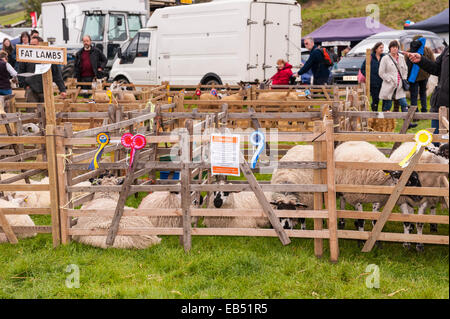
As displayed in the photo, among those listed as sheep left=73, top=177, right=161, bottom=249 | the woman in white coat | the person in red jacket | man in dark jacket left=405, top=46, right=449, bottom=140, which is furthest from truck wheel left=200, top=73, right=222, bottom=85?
sheep left=73, top=177, right=161, bottom=249

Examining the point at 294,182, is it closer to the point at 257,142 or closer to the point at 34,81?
the point at 257,142

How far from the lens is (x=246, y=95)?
13336 mm

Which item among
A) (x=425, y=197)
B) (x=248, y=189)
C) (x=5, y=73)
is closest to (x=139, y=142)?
(x=248, y=189)

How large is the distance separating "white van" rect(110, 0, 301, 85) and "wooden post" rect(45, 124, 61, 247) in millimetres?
12309

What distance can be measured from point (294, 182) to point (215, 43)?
40.0 ft

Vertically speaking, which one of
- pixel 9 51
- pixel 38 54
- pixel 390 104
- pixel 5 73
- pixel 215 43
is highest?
pixel 215 43

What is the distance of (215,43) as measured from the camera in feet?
59.0

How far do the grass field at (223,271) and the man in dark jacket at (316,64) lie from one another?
7.74 m

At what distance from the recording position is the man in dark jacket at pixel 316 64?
13.0m

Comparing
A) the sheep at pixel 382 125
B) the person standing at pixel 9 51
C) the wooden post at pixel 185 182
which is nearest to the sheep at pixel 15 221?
the wooden post at pixel 185 182

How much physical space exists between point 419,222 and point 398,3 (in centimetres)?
4130

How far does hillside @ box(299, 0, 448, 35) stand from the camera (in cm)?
3950

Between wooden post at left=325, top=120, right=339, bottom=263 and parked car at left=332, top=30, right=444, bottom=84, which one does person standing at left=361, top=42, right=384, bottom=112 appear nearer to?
parked car at left=332, top=30, right=444, bottom=84
